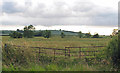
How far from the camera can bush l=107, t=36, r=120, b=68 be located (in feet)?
35.4

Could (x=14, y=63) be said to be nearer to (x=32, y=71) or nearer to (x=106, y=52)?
(x=32, y=71)

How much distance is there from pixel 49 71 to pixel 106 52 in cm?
457

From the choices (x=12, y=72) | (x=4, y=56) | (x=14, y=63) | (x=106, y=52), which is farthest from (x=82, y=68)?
(x=4, y=56)

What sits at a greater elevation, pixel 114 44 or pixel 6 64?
pixel 114 44

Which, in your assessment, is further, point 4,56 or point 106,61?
point 4,56

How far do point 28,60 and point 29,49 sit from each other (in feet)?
5.15

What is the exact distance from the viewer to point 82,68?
1005 centimetres

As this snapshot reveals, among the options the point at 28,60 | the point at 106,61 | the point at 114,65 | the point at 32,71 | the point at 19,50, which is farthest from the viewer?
the point at 19,50

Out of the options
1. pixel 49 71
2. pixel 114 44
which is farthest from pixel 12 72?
pixel 114 44

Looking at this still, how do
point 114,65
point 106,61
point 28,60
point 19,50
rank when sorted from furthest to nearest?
point 19,50 < point 28,60 < point 106,61 < point 114,65

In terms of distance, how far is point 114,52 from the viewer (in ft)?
35.8

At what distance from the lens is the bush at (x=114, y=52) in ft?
35.4

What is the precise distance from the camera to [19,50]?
13219mm

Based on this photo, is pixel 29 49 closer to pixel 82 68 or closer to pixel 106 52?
pixel 82 68
